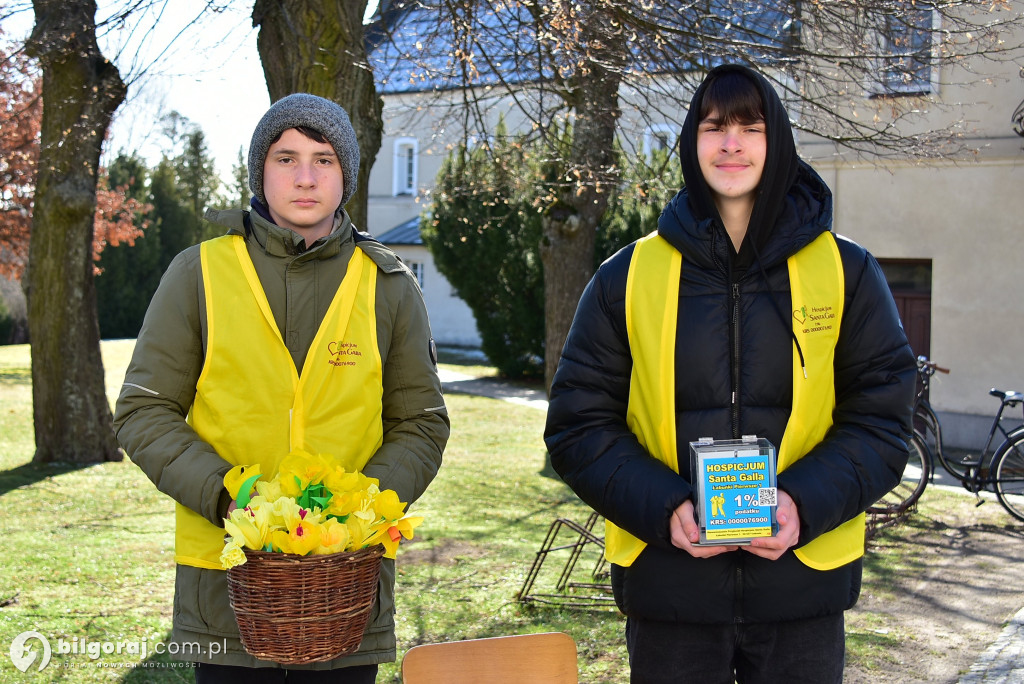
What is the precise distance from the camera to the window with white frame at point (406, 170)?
111 ft

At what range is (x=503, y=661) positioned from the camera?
2.53 m

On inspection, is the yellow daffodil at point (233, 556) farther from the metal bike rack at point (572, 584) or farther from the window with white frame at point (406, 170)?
the window with white frame at point (406, 170)

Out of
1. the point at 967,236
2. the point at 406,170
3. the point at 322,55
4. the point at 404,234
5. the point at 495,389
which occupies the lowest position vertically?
the point at 495,389

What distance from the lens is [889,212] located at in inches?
523

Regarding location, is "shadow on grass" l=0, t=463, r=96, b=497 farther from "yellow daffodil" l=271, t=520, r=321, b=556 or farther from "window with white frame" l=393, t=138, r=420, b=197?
"window with white frame" l=393, t=138, r=420, b=197

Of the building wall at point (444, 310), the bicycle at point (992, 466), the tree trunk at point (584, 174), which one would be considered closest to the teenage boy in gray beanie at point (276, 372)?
the tree trunk at point (584, 174)

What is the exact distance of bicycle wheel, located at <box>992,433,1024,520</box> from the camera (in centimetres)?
856

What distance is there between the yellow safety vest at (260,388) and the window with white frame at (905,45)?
4986 millimetres

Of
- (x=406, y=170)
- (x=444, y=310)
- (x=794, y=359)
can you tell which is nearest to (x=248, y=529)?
(x=794, y=359)

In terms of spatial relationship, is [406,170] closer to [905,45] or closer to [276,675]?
[905,45]

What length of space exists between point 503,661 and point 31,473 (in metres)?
8.79

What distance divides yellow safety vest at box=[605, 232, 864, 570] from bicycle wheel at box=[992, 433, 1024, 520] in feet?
22.7

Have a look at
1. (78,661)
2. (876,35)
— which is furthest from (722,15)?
(78,661)

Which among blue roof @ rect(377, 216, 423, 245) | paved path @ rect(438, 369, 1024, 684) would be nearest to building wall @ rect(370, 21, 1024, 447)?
paved path @ rect(438, 369, 1024, 684)
